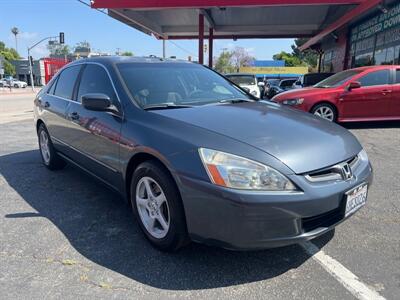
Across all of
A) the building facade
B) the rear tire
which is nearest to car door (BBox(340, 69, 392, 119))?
the rear tire

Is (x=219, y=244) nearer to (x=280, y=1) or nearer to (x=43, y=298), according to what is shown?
(x=43, y=298)

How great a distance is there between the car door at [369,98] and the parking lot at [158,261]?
5143 millimetres

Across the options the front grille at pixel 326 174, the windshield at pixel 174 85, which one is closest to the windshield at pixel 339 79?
the windshield at pixel 174 85

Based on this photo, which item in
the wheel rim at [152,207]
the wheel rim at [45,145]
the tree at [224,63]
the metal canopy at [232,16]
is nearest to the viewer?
the wheel rim at [152,207]

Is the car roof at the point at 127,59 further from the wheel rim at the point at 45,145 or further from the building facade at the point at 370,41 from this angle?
the building facade at the point at 370,41

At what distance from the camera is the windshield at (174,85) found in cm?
353

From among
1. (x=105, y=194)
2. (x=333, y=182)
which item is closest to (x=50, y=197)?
(x=105, y=194)

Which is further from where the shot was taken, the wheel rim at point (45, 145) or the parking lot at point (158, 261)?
the wheel rim at point (45, 145)

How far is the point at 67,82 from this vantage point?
484 centimetres

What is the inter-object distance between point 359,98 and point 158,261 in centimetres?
758

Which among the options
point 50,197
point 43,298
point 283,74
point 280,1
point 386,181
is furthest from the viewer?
point 283,74

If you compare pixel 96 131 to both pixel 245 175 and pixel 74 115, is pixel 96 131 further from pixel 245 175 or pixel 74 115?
pixel 245 175

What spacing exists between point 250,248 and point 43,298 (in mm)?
1433

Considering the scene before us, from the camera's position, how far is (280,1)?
1362 centimetres
